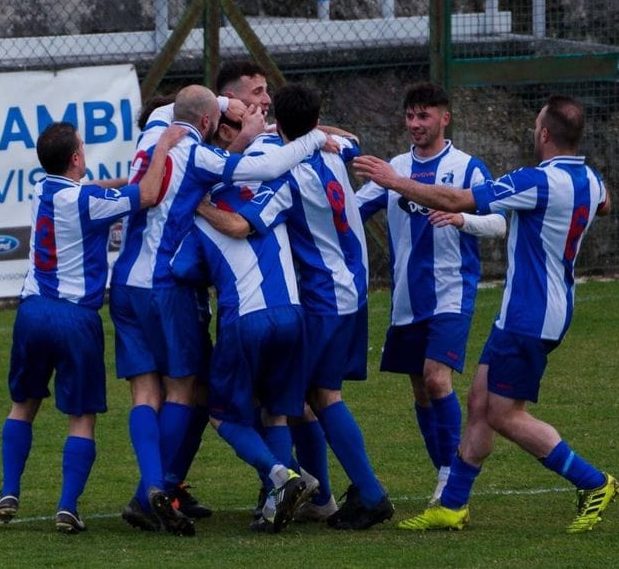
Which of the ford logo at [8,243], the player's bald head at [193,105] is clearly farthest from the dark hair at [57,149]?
the ford logo at [8,243]

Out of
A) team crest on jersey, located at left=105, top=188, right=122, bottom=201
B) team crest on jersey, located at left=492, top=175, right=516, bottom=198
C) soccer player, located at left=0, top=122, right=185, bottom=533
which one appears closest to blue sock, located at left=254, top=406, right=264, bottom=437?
soccer player, located at left=0, top=122, right=185, bottom=533

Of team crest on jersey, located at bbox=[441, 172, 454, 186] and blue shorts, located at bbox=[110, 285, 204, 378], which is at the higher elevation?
team crest on jersey, located at bbox=[441, 172, 454, 186]

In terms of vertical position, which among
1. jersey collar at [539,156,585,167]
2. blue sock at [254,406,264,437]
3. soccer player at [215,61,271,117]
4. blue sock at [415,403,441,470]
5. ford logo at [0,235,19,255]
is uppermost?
soccer player at [215,61,271,117]

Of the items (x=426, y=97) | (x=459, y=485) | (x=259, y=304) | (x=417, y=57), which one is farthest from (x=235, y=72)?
(x=417, y=57)

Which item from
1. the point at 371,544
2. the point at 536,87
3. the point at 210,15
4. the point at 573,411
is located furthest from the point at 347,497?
the point at 536,87

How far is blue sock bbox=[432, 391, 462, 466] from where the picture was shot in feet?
24.4

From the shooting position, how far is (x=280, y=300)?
6832 millimetres

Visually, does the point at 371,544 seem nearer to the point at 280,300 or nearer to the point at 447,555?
the point at 447,555

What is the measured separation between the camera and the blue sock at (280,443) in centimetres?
696

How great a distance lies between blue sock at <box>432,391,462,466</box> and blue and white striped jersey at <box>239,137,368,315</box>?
685mm

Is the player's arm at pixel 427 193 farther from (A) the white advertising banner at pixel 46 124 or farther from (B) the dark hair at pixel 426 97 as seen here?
(A) the white advertising banner at pixel 46 124

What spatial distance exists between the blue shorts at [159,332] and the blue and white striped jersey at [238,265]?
0.12 m

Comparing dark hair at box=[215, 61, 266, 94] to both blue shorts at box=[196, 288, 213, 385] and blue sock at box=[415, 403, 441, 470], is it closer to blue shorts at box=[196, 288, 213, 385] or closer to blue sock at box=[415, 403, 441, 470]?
blue shorts at box=[196, 288, 213, 385]

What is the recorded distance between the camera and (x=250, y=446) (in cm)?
677
